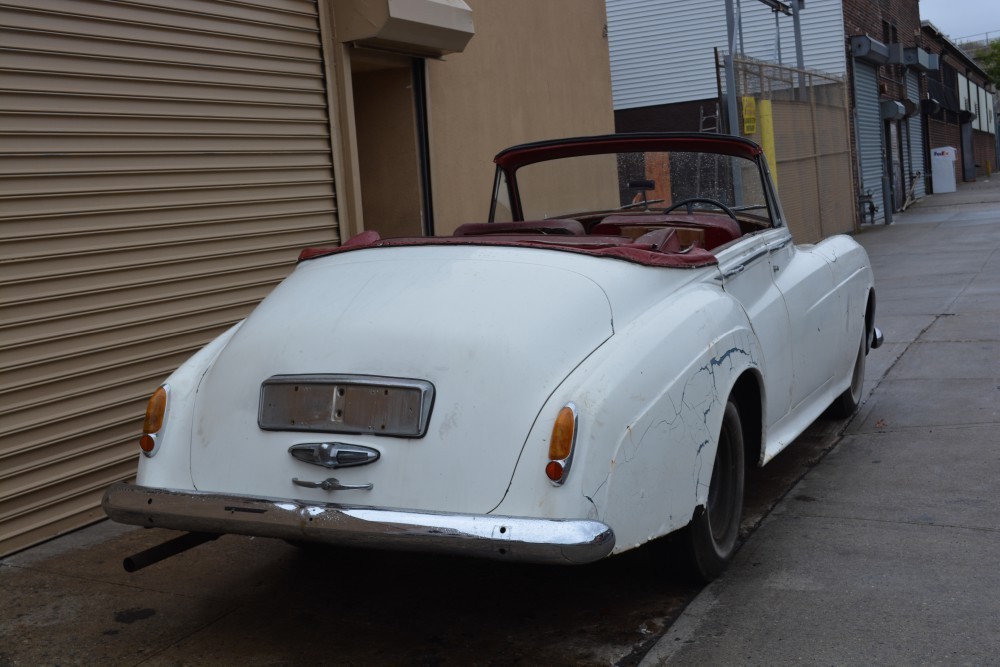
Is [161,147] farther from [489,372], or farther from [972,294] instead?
[972,294]

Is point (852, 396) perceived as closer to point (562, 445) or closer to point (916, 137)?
point (562, 445)

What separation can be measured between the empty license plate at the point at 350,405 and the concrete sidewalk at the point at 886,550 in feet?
3.55

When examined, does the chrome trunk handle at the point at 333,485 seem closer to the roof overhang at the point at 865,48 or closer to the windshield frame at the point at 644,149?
the windshield frame at the point at 644,149

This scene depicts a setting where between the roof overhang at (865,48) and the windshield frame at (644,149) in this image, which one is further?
the roof overhang at (865,48)

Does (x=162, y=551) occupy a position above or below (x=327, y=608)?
above

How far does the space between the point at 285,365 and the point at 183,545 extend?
0.72 meters

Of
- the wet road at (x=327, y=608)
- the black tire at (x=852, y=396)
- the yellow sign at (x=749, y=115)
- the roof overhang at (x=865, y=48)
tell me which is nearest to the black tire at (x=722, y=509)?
the wet road at (x=327, y=608)

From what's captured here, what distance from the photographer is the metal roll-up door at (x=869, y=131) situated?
25.1 m

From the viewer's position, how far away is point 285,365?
3518mm

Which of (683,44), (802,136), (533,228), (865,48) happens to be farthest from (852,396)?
(683,44)

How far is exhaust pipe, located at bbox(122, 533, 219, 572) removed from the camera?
137 inches

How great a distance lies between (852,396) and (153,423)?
421 cm

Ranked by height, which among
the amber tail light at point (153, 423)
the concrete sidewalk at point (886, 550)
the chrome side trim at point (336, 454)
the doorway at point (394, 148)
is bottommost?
the concrete sidewalk at point (886, 550)

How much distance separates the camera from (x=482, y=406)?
321cm
